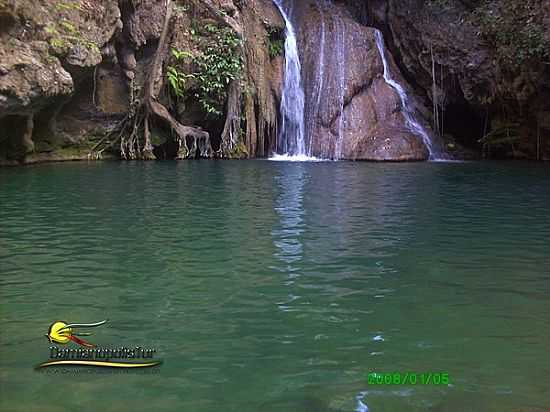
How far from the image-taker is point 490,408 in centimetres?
296

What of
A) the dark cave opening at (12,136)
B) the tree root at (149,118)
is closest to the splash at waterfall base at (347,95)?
the tree root at (149,118)

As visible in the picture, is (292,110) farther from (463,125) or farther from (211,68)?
(463,125)

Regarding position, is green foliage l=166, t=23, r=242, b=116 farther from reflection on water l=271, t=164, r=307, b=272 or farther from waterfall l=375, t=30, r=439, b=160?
reflection on water l=271, t=164, r=307, b=272

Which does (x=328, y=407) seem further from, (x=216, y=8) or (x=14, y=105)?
(x=216, y=8)

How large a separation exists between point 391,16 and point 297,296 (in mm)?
25094

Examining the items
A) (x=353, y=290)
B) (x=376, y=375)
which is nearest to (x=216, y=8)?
(x=353, y=290)

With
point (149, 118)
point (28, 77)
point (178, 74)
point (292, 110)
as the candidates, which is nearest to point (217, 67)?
point (178, 74)

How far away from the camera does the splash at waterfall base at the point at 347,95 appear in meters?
23.2

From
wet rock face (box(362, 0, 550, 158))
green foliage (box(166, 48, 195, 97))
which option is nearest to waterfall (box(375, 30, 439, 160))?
wet rock face (box(362, 0, 550, 158))

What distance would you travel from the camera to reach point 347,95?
972 inches

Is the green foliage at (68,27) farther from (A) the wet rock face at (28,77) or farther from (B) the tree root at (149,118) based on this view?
(B) the tree root at (149,118)

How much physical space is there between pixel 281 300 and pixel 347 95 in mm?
20871

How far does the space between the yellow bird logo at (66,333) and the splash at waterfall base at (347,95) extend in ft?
63.0

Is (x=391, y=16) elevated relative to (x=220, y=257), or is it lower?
elevated
